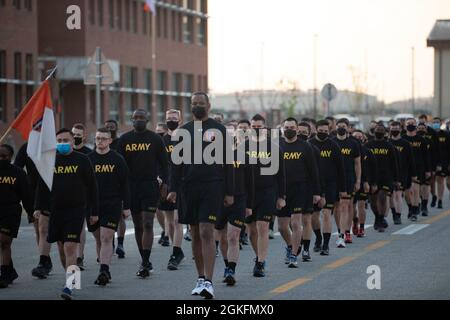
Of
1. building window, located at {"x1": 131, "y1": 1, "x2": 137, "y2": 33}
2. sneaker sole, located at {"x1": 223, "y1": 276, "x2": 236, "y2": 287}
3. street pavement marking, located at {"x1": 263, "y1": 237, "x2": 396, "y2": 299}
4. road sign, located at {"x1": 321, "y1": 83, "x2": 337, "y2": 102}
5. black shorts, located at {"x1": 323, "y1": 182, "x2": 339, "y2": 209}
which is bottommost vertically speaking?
street pavement marking, located at {"x1": 263, "y1": 237, "x2": 396, "y2": 299}

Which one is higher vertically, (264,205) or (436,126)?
(436,126)

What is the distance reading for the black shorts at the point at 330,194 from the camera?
19594 millimetres

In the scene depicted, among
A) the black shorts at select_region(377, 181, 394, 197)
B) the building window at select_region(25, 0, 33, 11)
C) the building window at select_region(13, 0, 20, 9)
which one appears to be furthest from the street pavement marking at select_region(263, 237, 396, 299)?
the building window at select_region(25, 0, 33, 11)

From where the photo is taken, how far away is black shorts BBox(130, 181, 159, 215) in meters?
16.5

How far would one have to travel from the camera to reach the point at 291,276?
1583cm

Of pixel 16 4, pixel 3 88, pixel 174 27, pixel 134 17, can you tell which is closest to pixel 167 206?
pixel 3 88

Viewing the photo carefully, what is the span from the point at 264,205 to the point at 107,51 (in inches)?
2005

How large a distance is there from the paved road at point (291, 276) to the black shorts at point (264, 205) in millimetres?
713

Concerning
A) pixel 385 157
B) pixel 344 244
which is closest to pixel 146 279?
pixel 344 244

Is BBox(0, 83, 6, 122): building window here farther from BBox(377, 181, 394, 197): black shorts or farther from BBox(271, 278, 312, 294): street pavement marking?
BBox(271, 278, 312, 294): street pavement marking

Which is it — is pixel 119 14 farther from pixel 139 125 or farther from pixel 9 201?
pixel 9 201

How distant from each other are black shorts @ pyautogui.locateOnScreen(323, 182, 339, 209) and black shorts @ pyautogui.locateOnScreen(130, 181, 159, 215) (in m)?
3.70

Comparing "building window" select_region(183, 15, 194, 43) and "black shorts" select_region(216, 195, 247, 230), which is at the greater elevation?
"building window" select_region(183, 15, 194, 43)
